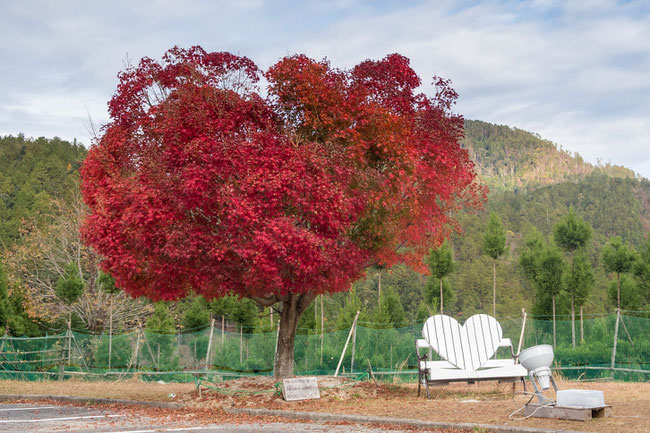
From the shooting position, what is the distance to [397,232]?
34.9ft

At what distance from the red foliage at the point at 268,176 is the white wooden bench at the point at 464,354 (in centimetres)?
141

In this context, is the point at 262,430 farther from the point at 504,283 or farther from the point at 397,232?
the point at 504,283

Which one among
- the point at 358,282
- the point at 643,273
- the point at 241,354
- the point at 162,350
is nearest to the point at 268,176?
the point at 241,354

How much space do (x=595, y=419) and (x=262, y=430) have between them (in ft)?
11.5

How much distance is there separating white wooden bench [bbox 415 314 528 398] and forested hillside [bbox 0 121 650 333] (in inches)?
54.8

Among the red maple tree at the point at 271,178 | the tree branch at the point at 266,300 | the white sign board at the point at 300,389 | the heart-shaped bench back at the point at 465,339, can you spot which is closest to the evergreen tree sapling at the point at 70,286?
the red maple tree at the point at 271,178

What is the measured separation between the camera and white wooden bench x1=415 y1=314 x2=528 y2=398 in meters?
9.40

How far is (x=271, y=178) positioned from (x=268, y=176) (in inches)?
1.9

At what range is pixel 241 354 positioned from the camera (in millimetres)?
16422

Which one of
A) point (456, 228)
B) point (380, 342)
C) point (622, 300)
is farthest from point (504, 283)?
point (456, 228)

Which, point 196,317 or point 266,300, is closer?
point 266,300

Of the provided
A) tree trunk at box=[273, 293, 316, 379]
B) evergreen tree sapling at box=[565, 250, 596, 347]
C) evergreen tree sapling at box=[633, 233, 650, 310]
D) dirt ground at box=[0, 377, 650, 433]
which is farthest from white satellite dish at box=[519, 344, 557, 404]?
evergreen tree sapling at box=[633, 233, 650, 310]

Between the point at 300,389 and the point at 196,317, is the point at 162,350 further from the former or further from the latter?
the point at 300,389

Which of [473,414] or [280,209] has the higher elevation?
[280,209]
